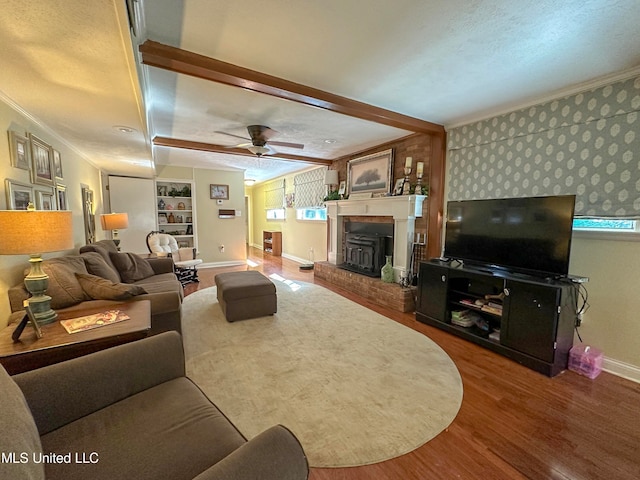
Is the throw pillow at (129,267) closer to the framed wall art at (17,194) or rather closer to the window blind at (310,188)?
the framed wall art at (17,194)

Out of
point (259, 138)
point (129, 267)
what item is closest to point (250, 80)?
point (259, 138)

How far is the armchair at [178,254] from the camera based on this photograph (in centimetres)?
492

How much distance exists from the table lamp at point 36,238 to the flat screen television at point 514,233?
3466mm

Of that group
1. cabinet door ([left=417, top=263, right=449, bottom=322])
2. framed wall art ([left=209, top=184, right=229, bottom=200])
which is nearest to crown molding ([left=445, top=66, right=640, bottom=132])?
cabinet door ([left=417, top=263, right=449, bottom=322])

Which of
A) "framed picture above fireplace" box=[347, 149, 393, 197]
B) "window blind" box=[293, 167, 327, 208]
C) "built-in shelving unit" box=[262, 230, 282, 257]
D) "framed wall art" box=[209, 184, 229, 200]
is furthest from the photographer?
"built-in shelving unit" box=[262, 230, 282, 257]

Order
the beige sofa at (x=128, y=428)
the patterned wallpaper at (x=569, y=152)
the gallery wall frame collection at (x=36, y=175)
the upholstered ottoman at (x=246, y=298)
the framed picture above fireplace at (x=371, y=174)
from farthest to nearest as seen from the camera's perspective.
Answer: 1. the framed picture above fireplace at (x=371, y=174)
2. the upholstered ottoman at (x=246, y=298)
3. the patterned wallpaper at (x=569, y=152)
4. the gallery wall frame collection at (x=36, y=175)
5. the beige sofa at (x=128, y=428)

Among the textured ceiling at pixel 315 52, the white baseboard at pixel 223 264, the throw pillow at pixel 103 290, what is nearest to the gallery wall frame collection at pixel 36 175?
the textured ceiling at pixel 315 52

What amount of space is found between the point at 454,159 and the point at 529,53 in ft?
5.32

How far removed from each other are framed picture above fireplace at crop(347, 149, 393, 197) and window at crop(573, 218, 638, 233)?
7.59ft

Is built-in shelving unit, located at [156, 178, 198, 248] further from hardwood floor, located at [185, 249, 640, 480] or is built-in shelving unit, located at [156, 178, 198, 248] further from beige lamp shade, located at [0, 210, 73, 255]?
hardwood floor, located at [185, 249, 640, 480]

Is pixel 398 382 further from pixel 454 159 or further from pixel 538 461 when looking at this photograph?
pixel 454 159

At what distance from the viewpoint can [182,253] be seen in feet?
17.0

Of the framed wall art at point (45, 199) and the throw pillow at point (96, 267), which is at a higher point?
the framed wall art at point (45, 199)

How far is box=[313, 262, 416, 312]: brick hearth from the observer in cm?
371
